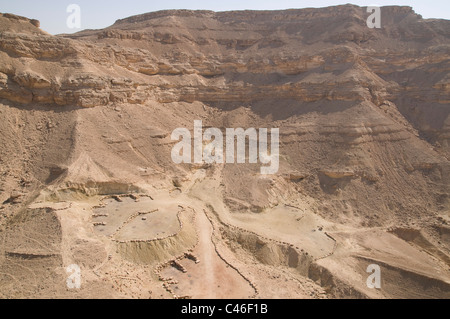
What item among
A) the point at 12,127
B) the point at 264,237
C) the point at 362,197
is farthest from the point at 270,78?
the point at 12,127

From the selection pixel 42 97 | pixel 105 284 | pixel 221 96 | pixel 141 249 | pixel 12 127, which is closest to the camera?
pixel 105 284

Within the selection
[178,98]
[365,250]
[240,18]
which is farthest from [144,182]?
[240,18]

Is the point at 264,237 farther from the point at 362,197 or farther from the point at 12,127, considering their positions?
the point at 12,127

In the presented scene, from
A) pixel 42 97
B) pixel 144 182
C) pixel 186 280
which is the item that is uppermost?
pixel 42 97

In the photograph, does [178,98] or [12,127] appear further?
[178,98]

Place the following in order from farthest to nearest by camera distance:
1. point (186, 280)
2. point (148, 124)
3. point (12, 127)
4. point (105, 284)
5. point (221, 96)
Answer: point (221, 96) < point (148, 124) < point (12, 127) < point (186, 280) < point (105, 284)

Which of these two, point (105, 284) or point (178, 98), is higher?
point (178, 98)

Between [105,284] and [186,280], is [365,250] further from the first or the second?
[105,284]
